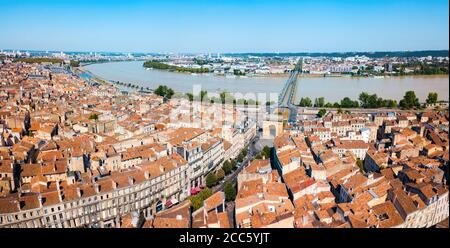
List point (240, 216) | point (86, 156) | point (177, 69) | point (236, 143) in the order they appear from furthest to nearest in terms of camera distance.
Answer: point (177, 69) < point (236, 143) < point (86, 156) < point (240, 216)

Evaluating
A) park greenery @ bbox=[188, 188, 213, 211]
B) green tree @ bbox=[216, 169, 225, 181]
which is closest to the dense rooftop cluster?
park greenery @ bbox=[188, 188, 213, 211]

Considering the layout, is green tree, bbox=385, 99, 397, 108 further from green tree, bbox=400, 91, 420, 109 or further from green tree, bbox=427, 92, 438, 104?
green tree, bbox=427, 92, 438, 104

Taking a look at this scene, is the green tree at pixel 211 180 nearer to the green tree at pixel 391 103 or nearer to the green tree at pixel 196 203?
the green tree at pixel 196 203

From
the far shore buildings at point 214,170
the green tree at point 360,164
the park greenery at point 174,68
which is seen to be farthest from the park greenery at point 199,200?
the park greenery at point 174,68

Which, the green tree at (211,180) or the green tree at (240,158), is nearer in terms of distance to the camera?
the green tree at (211,180)

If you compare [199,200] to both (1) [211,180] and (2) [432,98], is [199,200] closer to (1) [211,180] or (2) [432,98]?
(1) [211,180]

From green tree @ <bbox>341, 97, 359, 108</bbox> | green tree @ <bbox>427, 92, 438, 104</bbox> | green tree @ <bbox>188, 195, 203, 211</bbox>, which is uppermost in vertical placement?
green tree @ <bbox>427, 92, 438, 104</bbox>

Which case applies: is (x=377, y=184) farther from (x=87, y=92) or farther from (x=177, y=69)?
(x=177, y=69)

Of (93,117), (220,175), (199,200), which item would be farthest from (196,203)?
(93,117)
